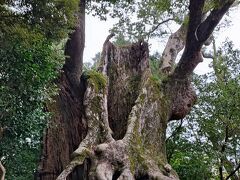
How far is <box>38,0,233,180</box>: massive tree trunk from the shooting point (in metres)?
5.95

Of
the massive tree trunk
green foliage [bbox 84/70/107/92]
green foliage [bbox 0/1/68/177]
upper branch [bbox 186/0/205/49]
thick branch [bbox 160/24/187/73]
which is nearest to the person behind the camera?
green foliage [bbox 0/1/68/177]

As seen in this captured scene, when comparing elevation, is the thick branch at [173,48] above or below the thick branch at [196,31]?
above

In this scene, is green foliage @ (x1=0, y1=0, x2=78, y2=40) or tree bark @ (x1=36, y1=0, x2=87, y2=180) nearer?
green foliage @ (x1=0, y1=0, x2=78, y2=40)

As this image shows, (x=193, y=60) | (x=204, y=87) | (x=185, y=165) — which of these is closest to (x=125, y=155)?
(x=193, y=60)

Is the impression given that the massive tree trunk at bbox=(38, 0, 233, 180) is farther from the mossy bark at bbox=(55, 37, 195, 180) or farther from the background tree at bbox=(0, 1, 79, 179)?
the background tree at bbox=(0, 1, 79, 179)

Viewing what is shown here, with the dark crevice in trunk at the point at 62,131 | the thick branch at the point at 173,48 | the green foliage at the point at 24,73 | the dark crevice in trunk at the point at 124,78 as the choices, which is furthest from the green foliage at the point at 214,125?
the green foliage at the point at 24,73

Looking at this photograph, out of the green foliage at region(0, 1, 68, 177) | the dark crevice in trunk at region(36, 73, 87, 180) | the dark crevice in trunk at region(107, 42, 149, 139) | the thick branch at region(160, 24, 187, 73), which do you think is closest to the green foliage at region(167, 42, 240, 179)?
the thick branch at region(160, 24, 187, 73)

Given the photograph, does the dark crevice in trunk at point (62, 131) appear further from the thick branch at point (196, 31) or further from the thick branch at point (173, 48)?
the thick branch at point (173, 48)

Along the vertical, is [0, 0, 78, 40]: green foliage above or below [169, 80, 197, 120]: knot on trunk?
above

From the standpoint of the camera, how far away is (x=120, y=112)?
26.1 feet

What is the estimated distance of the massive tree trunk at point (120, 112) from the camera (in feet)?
19.5

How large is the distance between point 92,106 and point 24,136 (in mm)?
1473

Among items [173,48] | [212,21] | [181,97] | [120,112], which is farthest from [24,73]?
[173,48]

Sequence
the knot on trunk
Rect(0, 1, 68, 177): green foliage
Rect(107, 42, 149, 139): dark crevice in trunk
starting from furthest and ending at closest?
1. the knot on trunk
2. Rect(107, 42, 149, 139): dark crevice in trunk
3. Rect(0, 1, 68, 177): green foliage
